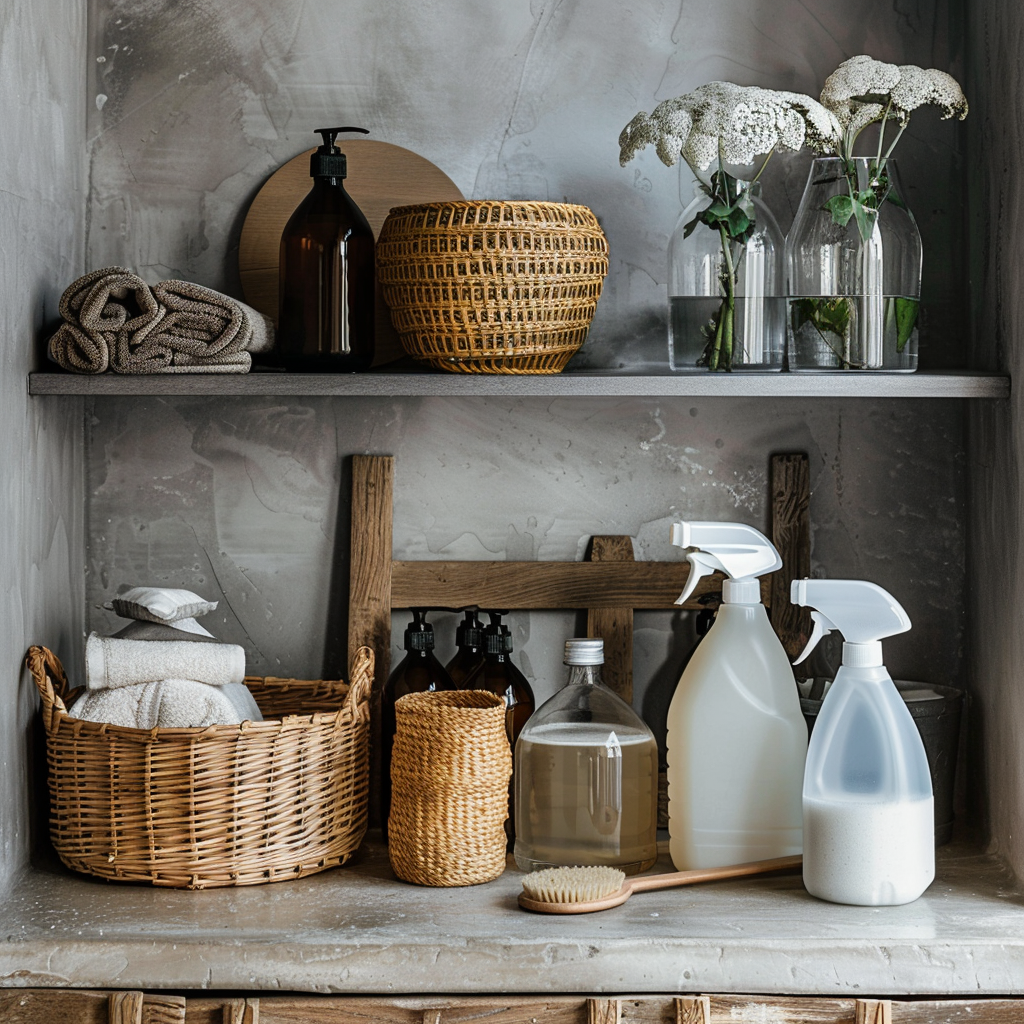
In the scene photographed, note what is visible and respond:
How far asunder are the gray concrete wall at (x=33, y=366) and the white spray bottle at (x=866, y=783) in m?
0.82

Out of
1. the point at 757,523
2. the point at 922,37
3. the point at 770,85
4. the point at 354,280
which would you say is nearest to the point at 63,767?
the point at 354,280

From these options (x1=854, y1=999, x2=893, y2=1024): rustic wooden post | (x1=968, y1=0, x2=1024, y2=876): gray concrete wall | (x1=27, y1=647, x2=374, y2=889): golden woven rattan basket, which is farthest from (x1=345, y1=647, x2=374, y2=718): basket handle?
(x1=968, y1=0, x2=1024, y2=876): gray concrete wall

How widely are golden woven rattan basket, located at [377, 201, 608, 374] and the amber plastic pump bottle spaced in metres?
0.07

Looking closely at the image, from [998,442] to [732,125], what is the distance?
1.51 feet

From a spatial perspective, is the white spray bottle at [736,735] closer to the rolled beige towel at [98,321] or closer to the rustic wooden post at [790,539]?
the rustic wooden post at [790,539]

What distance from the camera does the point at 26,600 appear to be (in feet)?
3.98

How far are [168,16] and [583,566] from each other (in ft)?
2.79

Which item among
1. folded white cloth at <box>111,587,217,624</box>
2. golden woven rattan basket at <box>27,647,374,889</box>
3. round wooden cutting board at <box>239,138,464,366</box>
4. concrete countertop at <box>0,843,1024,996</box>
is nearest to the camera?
concrete countertop at <box>0,843,1024,996</box>

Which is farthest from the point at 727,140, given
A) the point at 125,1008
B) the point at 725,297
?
the point at 125,1008

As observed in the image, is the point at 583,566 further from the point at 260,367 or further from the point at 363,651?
the point at 260,367

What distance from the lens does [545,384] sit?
118cm

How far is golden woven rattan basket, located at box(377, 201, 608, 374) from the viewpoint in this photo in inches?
45.3

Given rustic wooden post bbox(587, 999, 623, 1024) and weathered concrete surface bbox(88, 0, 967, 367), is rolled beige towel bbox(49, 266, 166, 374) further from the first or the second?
rustic wooden post bbox(587, 999, 623, 1024)

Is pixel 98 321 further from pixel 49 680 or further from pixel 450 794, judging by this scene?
pixel 450 794
